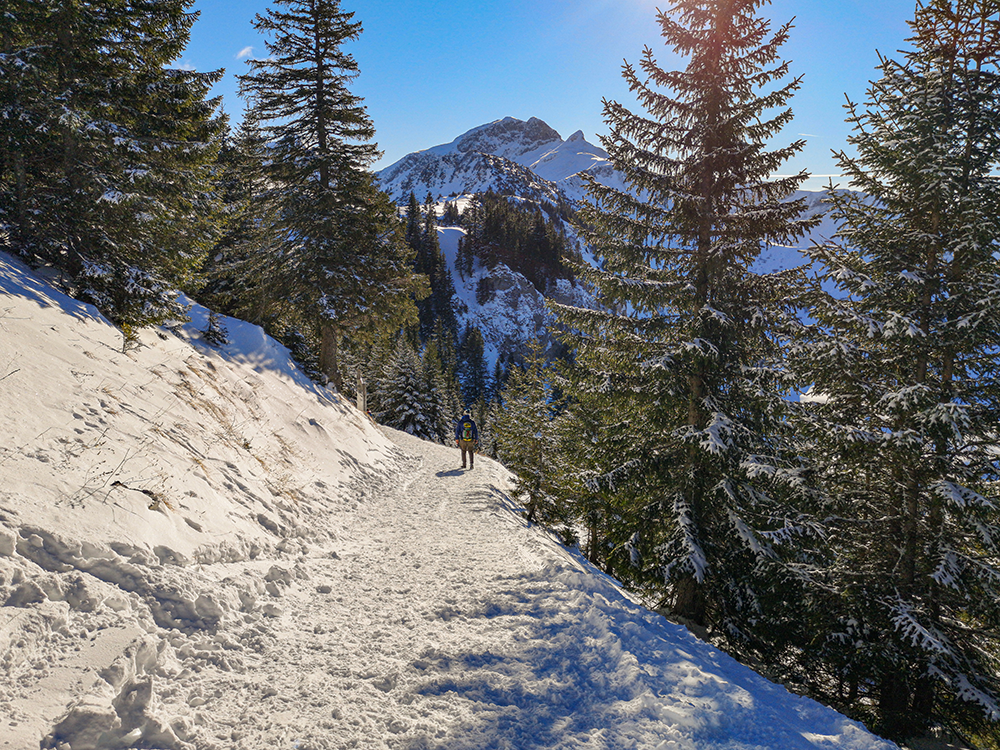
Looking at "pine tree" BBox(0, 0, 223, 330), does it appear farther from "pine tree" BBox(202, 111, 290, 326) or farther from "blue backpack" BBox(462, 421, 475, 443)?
"blue backpack" BBox(462, 421, 475, 443)

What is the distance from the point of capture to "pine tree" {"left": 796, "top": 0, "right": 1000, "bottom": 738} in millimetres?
7285

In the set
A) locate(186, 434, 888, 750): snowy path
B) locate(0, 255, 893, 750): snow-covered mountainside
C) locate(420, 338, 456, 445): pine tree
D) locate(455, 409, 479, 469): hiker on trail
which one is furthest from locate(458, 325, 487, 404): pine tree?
locate(186, 434, 888, 750): snowy path

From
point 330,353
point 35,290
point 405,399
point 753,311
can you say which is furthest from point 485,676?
point 405,399

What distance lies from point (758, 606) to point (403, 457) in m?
12.7

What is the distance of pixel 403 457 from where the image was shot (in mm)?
17875

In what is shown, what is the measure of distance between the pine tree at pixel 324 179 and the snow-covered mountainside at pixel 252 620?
30.6 ft

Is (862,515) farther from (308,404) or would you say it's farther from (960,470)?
(308,404)

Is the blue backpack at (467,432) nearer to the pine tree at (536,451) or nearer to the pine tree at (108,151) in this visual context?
the pine tree at (536,451)

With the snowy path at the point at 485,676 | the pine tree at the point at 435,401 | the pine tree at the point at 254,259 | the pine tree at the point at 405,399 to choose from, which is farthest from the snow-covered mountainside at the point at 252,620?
the pine tree at the point at 435,401

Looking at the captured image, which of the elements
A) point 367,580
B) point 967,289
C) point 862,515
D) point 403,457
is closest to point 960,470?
point 862,515

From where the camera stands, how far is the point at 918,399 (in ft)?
23.8

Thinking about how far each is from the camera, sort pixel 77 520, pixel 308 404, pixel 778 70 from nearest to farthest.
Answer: pixel 77 520 < pixel 778 70 < pixel 308 404

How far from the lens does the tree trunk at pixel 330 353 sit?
60.5 feet

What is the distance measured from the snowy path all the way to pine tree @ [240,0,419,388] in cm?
1256
